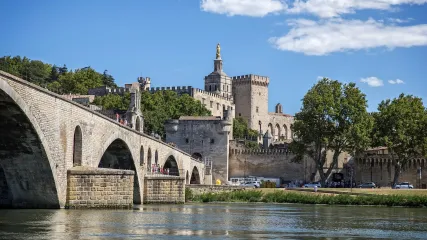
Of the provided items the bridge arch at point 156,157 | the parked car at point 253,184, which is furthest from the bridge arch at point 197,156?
the bridge arch at point 156,157

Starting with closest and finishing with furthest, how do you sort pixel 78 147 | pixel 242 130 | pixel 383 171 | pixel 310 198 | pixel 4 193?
pixel 4 193, pixel 78 147, pixel 310 198, pixel 383 171, pixel 242 130

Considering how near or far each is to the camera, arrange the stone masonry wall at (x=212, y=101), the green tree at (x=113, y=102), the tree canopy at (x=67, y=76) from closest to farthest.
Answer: the green tree at (x=113, y=102) < the tree canopy at (x=67, y=76) < the stone masonry wall at (x=212, y=101)

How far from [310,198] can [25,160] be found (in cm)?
3295

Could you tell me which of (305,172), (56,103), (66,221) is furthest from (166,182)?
(305,172)

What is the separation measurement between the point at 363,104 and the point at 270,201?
86.4 feet

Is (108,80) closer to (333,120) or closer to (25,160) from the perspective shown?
(333,120)

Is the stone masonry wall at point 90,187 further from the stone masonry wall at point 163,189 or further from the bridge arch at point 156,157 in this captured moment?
the bridge arch at point 156,157

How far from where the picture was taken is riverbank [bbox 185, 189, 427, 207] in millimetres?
60406

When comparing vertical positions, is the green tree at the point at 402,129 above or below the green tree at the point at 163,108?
below

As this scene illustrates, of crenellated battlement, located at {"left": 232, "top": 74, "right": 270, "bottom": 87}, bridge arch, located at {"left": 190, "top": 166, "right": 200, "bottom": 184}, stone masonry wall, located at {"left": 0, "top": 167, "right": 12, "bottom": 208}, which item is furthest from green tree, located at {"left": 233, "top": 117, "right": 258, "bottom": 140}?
stone masonry wall, located at {"left": 0, "top": 167, "right": 12, "bottom": 208}

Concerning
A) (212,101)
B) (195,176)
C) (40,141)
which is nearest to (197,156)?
(195,176)

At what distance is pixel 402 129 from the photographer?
86.4m

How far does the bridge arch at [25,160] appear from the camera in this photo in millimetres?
33531

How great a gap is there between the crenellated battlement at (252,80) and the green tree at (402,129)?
6171 centimetres
